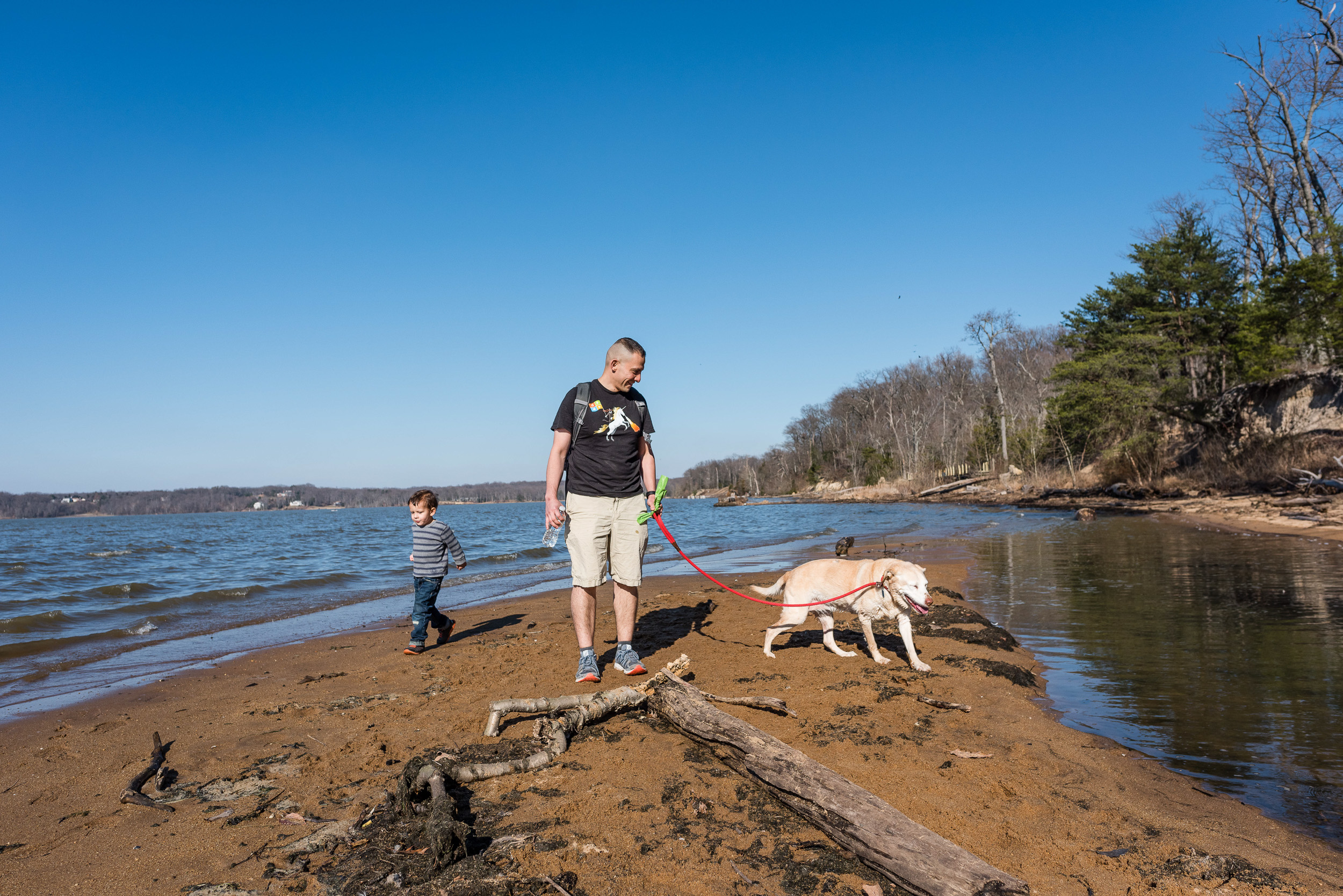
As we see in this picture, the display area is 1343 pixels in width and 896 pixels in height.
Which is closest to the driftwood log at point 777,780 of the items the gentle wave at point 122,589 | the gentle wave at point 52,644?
the gentle wave at point 52,644

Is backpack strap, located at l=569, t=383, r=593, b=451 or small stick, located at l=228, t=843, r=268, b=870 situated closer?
small stick, located at l=228, t=843, r=268, b=870

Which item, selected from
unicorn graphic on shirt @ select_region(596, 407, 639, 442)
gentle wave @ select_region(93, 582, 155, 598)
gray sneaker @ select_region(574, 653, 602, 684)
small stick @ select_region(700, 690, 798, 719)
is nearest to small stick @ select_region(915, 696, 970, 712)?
small stick @ select_region(700, 690, 798, 719)

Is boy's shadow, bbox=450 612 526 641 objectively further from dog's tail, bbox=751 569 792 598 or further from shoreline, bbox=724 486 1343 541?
shoreline, bbox=724 486 1343 541

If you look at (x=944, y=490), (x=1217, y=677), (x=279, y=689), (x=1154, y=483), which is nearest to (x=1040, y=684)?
(x=1217, y=677)

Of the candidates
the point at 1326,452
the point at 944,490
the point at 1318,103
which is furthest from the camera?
the point at 944,490

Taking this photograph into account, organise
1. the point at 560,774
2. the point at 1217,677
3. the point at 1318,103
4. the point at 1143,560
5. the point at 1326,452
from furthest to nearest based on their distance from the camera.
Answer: the point at 1318,103, the point at 1326,452, the point at 1143,560, the point at 1217,677, the point at 560,774

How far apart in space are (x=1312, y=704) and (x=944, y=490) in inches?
1910

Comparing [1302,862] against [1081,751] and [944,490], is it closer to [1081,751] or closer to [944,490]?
[1081,751]

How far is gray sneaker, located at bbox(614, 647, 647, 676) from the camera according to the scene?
5.20 meters

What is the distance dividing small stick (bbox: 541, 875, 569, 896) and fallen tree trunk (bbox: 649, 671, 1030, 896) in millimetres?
1095

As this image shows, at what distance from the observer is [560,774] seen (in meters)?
3.53

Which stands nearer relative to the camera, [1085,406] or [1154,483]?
[1154,483]

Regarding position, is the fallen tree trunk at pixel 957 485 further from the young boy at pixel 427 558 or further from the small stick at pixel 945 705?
the small stick at pixel 945 705

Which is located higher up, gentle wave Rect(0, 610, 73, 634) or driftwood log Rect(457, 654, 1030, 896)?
driftwood log Rect(457, 654, 1030, 896)
